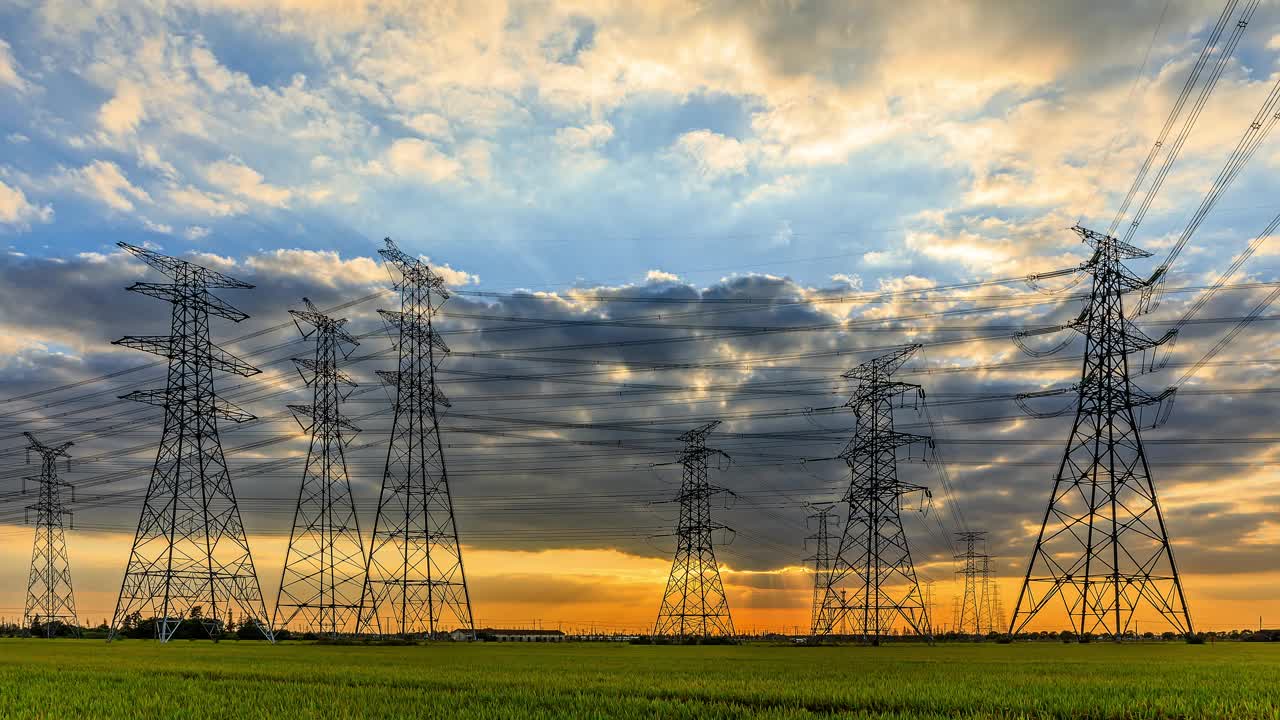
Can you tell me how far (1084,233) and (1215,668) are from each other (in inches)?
1409

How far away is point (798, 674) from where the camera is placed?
27.5 m

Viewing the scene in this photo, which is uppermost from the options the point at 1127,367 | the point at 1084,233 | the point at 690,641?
the point at 1084,233

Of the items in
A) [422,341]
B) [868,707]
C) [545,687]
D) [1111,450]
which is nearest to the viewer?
[868,707]

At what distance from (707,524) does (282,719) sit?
2381 inches

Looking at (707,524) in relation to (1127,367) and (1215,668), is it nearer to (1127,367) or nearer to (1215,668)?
(1127,367)

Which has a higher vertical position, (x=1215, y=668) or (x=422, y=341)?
(x=422, y=341)

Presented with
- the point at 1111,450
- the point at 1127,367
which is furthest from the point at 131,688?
the point at 1127,367

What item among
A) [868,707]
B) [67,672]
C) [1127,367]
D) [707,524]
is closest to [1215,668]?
[868,707]

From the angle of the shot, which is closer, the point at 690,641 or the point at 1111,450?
the point at 1111,450

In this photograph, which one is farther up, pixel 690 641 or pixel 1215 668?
pixel 1215 668

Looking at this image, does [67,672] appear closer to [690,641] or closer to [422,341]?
[422,341]

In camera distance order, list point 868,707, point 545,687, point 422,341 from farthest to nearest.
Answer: point 422,341 < point 545,687 < point 868,707

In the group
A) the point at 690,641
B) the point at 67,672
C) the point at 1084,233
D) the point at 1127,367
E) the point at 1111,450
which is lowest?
the point at 690,641

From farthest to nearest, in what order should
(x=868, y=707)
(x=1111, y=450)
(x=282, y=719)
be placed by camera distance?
(x=1111, y=450), (x=868, y=707), (x=282, y=719)
